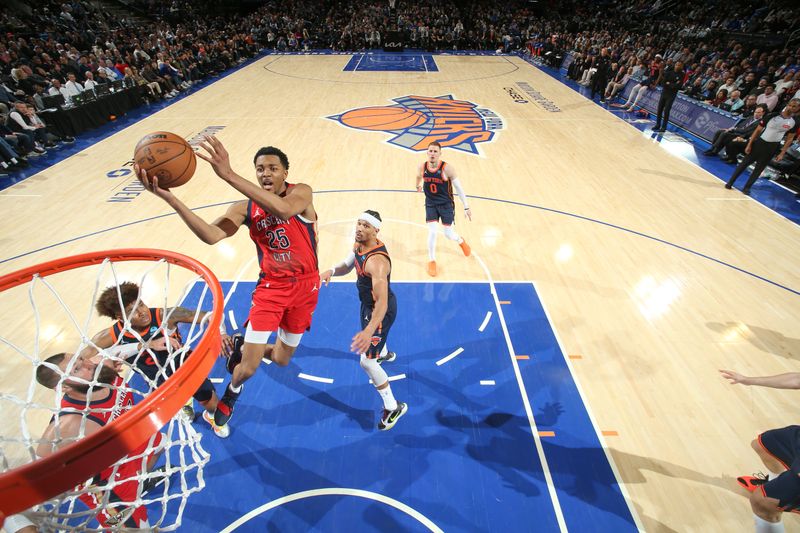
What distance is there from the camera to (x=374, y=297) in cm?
328

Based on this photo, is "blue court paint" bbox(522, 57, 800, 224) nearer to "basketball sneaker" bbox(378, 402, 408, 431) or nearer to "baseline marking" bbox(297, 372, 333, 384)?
"basketball sneaker" bbox(378, 402, 408, 431)

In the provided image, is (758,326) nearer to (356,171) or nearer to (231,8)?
(356,171)

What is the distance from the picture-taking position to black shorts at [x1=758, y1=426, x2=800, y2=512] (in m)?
2.65

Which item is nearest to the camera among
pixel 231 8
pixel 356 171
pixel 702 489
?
pixel 702 489

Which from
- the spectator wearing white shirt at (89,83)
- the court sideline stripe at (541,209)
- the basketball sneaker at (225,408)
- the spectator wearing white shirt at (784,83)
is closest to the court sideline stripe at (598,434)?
the court sideline stripe at (541,209)

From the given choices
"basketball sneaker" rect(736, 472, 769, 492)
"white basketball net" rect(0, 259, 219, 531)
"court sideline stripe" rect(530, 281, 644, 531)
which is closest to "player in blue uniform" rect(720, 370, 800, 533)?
"basketball sneaker" rect(736, 472, 769, 492)

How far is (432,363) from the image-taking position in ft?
14.5

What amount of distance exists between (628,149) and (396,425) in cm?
996

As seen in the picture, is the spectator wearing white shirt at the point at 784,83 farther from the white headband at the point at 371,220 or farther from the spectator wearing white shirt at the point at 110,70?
the spectator wearing white shirt at the point at 110,70

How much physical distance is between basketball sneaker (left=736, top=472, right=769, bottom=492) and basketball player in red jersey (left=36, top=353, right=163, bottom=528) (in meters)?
4.40

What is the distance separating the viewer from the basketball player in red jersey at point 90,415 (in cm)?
228

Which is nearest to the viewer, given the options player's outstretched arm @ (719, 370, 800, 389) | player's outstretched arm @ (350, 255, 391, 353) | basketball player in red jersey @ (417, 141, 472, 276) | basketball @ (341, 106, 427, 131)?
player's outstretched arm @ (719, 370, 800, 389)

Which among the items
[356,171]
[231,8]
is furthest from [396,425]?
[231,8]

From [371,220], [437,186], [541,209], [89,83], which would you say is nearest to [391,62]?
[89,83]
